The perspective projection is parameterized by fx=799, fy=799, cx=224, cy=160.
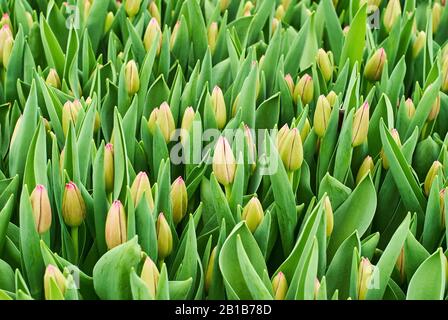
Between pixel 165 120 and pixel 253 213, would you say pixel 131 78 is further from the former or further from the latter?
pixel 253 213

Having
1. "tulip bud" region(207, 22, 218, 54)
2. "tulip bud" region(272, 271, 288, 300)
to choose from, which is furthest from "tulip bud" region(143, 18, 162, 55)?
"tulip bud" region(272, 271, 288, 300)

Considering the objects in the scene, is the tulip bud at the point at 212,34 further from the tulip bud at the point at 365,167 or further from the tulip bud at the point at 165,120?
the tulip bud at the point at 365,167

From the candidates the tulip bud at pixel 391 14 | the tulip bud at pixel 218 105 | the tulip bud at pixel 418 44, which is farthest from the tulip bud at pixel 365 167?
the tulip bud at pixel 391 14

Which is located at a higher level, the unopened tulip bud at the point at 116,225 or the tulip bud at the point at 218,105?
the tulip bud at the point at 218,105

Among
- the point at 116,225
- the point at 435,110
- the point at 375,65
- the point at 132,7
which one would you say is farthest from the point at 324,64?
the point at 116,225

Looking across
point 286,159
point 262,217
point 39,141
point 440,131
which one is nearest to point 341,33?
point 440,131

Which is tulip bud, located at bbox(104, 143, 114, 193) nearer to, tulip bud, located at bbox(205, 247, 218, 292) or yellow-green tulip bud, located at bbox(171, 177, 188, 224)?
yellow-green tulip bud, located at bbox(171, 177, 188, 224)

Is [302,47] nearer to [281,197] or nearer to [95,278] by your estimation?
[281,197]
